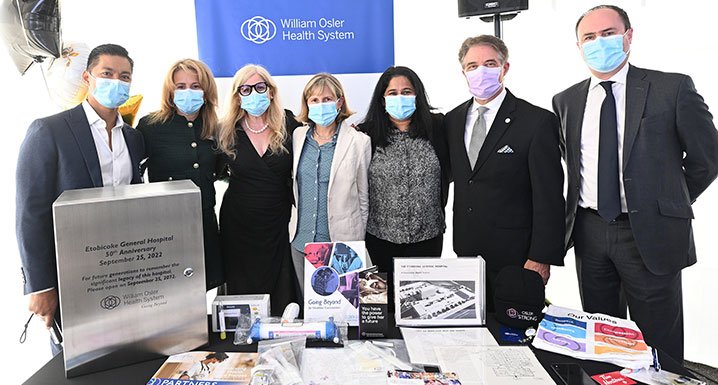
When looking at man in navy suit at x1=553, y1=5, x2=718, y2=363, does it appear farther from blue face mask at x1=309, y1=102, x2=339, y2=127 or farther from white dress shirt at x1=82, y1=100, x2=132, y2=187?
white dress shirt at x1=82, y1=100, x2=132, y2=187

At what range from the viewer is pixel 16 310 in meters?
2.66

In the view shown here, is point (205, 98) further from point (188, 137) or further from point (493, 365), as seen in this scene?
point (493, 365)

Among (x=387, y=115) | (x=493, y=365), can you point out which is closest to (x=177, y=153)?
(x=387, y=115)

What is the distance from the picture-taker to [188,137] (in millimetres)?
2154

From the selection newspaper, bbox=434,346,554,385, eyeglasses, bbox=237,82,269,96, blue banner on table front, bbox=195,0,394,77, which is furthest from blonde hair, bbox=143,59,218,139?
newspaper, bbox=434,346,554,385

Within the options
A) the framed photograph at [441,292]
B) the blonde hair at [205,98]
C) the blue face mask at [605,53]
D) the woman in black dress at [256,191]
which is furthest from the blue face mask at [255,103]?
the blue face mask at [605,53]

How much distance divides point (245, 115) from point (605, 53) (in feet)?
5.14

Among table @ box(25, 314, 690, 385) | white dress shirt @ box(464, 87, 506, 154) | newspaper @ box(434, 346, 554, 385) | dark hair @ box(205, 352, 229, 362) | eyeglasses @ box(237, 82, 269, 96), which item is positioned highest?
eyeglasses @ box(237, 82, 269, 96)

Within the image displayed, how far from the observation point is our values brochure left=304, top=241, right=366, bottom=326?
1.43 meters

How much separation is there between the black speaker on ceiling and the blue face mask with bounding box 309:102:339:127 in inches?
46.0

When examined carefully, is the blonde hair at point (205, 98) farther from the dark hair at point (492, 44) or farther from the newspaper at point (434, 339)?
the newspaper at point (434, 339)

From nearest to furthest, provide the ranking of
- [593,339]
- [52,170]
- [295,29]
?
[593,339], [52,170], [295,29]

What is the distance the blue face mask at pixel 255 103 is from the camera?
87.9 inches

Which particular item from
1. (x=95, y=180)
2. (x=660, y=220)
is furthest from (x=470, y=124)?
(x=95, y=180)
